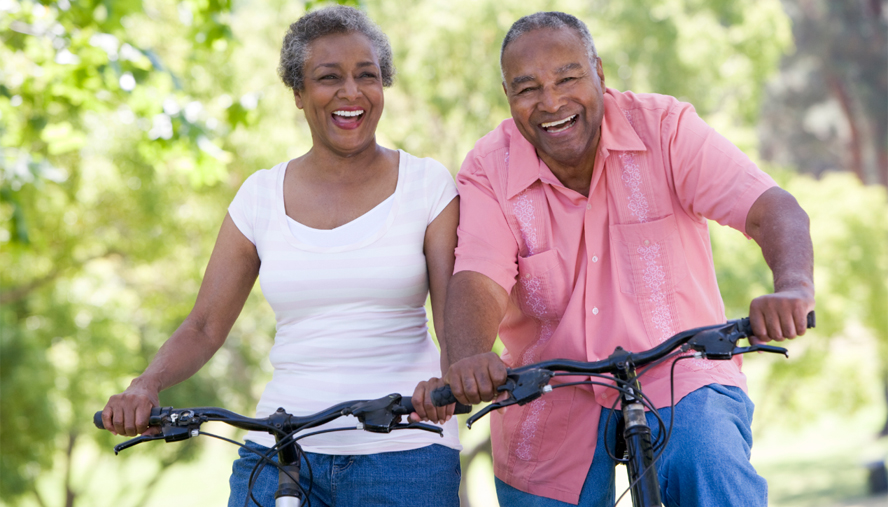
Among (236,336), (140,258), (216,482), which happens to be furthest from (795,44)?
(140,258)

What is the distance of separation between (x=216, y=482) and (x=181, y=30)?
17.4 meters

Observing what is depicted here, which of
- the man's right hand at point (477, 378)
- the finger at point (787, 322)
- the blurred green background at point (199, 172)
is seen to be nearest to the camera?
the finger at point (787, 322)

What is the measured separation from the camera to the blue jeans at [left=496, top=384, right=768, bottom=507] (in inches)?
90.4

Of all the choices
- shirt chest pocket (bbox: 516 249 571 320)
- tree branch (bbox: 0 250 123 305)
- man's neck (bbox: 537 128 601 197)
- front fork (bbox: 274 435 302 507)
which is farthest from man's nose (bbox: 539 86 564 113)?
tree branch (bbox: 0 250 123 305)

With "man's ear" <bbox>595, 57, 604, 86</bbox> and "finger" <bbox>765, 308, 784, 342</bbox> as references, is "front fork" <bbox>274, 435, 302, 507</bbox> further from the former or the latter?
"man's ear" <bbox>595, 57, 604, 86</bbox>

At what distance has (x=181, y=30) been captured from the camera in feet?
36.1

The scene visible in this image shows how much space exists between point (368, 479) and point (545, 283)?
0.79 metres

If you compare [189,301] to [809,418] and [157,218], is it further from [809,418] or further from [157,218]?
[809,418]

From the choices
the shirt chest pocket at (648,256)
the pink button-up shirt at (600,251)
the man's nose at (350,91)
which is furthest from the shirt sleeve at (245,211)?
the shirt chest pocket at (648,256)

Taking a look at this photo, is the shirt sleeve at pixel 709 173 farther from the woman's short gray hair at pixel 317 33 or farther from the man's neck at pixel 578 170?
the woman's short gray hair at pixel 317 33

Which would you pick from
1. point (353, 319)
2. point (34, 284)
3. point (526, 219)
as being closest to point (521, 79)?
point (526, 219)

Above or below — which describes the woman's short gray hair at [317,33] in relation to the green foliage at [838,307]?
below

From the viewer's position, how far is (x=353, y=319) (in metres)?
2.84

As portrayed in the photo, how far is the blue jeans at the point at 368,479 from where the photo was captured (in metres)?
2.68
